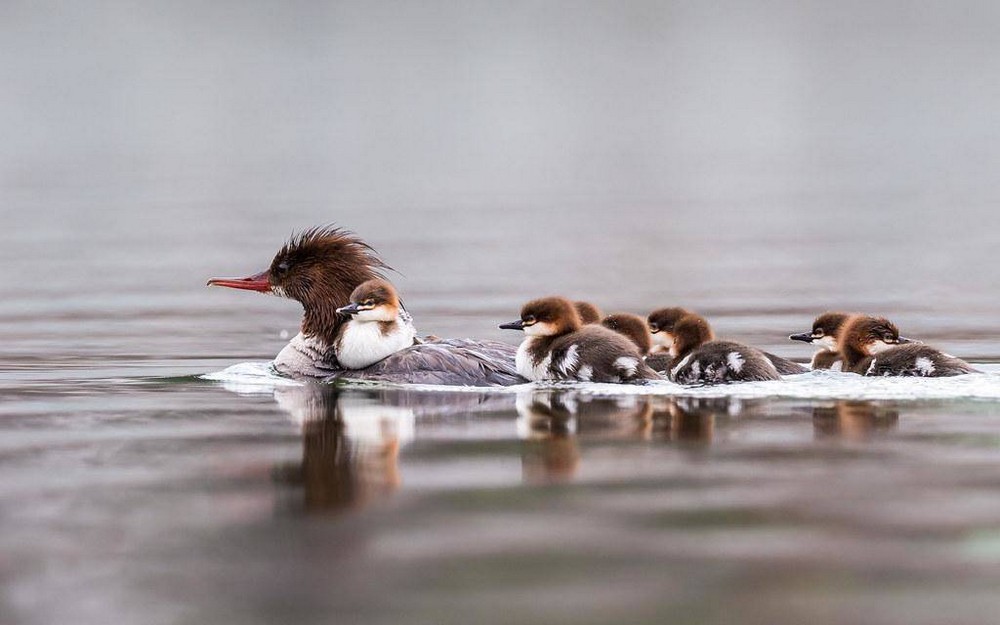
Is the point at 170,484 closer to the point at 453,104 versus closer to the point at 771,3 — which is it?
the point at 453,104

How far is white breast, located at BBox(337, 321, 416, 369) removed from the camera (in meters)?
8.10

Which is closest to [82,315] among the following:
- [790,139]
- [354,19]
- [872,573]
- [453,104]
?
[872,573]

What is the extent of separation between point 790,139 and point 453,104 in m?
32.7

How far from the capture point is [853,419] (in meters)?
6.44

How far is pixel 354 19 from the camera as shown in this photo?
356 ft

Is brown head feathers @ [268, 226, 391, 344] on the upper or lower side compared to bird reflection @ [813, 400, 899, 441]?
upper

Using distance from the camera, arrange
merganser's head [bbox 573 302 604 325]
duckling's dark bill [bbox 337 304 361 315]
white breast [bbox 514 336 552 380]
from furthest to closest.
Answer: merganser's head [bbox 573 302 604 325] → duckling's dark bill [bbox 337 304 361 315] → white breast [bbox 514 336 552 380]

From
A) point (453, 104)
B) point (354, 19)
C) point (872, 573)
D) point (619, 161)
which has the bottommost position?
point (872, 573)

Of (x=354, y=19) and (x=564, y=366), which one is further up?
(x=354, y=19)

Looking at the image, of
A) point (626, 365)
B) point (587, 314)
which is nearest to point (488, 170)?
point (587, 314)

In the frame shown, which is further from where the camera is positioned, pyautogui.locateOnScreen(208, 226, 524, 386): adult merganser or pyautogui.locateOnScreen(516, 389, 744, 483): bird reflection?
pyautogui.locateOnScreen(208, 226, 524, 386): adult merganser

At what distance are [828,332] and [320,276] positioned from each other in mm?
2280

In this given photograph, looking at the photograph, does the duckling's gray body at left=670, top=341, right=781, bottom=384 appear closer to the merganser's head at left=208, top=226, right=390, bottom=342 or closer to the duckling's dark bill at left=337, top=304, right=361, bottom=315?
the duckling's dark bill at left=337, top=304, right=361, bottom=315

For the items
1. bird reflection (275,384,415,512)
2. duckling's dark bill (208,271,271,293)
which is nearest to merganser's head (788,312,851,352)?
bird reflection (275,384,415,512)
